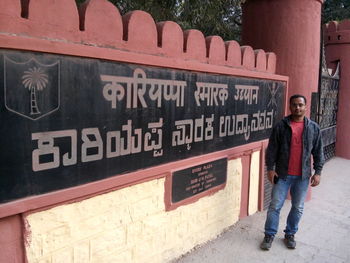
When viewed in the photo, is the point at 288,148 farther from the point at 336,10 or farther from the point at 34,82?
the point at 336,10

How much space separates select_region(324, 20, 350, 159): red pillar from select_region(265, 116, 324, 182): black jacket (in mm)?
5149

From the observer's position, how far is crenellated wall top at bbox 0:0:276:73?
182 cm

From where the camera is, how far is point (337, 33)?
26.0 feet

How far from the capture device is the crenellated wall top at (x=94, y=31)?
71.8 inches

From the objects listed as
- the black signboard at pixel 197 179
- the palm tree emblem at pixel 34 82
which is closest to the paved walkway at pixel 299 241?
the black signboard at pixel 197 179

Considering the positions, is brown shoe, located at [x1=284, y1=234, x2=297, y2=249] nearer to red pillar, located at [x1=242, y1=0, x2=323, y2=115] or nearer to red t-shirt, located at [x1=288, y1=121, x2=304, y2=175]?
red t-shirt, located at [x1=288, y1=121, x2=304, y2=175]

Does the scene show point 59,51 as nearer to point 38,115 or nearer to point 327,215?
point 38,115

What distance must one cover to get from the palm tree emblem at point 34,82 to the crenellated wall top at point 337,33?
742cm

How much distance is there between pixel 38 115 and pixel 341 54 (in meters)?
7.52

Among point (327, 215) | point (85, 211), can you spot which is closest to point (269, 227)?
point (327, 215)

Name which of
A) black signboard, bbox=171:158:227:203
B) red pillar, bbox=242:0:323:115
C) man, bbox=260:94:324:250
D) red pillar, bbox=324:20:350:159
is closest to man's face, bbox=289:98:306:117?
man, bbox=260:94:324:250

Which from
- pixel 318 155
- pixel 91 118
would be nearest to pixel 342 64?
pixel 318 155

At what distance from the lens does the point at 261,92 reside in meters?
4.30

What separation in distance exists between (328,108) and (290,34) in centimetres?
353
